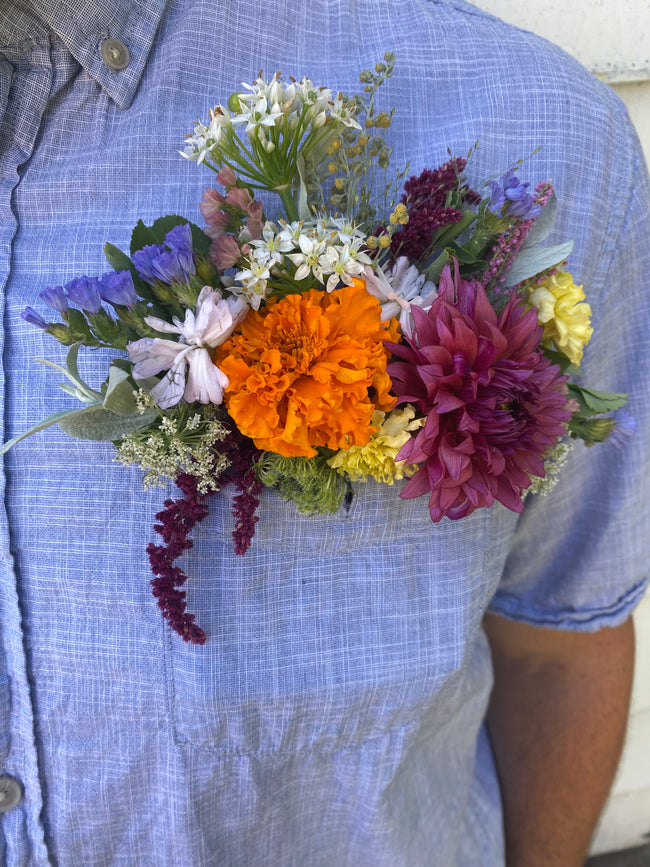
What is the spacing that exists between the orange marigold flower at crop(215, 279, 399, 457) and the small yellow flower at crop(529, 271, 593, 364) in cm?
20

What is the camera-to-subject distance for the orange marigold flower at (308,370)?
1.63ft

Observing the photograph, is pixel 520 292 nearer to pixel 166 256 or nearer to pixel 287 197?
pixel 287 197

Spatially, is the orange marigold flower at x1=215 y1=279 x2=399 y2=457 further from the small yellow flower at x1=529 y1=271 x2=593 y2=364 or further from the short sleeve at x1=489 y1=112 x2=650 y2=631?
the short sleeve at x1=489 y1=112 x2=650 y2=631

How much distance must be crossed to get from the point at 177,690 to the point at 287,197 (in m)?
0.56

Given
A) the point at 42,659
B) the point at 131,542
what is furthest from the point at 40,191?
the point at 42,659

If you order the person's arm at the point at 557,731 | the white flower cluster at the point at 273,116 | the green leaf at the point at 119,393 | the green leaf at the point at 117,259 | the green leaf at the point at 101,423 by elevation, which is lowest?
the person's arm at the point at 557,731

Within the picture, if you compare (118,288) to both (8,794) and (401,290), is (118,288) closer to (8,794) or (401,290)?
(401,290)

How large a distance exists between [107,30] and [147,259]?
0.38 metres

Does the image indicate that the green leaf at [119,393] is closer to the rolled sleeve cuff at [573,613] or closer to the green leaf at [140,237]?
the green leaf at [140,237]

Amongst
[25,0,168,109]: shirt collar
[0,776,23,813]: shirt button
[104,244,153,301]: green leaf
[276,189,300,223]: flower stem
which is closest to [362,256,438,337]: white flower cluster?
[276,189,300,223]: flower stem

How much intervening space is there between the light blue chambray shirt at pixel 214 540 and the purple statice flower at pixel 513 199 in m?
0.15

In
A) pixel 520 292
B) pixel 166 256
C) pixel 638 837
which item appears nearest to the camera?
pixel 166 256

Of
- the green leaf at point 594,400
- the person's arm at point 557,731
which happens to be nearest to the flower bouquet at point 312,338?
the green leaf at point 594,400

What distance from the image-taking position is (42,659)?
26.4 inches
